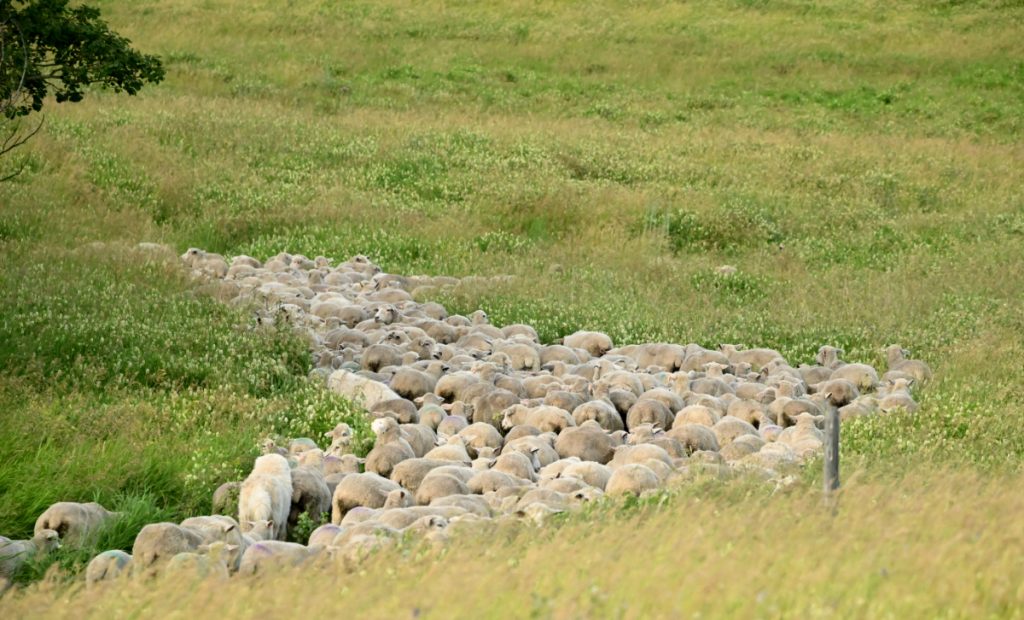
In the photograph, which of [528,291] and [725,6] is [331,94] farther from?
[725,6]

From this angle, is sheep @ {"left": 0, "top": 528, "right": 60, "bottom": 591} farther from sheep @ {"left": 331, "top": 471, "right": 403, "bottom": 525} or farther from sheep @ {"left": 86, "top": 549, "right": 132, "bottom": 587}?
sheep @ {"left": 331, "top": 471, "right": 403, "bottom": 525}

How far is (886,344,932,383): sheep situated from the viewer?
1375cm

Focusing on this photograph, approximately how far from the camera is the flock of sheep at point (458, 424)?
780 cm

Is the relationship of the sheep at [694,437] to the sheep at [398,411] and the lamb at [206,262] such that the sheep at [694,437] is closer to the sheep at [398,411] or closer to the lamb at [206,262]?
the sheep at [398,411]

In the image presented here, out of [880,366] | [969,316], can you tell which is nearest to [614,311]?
[880,366]

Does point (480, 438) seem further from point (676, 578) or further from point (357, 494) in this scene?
point (676, 578)

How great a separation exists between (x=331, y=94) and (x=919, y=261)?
1970cm

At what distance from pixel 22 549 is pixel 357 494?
233cm

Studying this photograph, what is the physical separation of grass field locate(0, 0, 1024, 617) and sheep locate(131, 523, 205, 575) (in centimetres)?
65

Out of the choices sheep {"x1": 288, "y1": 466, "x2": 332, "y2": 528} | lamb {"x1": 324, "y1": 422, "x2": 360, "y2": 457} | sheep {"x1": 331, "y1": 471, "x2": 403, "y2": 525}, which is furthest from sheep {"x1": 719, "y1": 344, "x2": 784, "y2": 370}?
sheep {"x1": 288, "y1": 466, "x2": 332, "y2": 528}

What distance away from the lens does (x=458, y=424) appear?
1140 cm

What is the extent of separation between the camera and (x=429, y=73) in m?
39.6

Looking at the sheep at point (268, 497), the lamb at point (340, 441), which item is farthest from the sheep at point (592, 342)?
the sheep at point (268, 497)

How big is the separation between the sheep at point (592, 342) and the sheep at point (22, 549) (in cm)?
795
